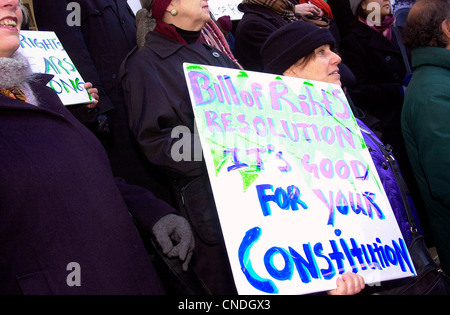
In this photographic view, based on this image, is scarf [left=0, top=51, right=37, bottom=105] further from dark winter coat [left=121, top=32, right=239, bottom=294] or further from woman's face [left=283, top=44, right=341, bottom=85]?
woman's face [left=283, top=44, right=341, bottom=85]

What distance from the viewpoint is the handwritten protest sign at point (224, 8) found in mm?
4008

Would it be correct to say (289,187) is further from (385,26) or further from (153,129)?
(385,26)

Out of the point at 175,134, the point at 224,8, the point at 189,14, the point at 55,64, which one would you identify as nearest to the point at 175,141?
the point at 175,134

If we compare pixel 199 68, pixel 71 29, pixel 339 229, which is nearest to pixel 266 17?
pixel 71 29

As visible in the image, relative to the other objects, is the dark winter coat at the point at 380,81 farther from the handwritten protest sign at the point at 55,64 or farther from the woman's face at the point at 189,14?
the handwritten protest sign at the point at 55,64

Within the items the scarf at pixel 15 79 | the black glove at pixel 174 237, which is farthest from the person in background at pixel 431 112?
the scarf at pixel 15 79

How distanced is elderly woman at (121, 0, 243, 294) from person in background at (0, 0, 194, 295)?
286mm

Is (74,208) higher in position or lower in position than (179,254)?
higher

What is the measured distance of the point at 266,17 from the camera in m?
3.42

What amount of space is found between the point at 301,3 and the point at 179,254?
2952 mm

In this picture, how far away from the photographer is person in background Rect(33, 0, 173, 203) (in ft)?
9.67

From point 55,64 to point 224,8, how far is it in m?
1.88

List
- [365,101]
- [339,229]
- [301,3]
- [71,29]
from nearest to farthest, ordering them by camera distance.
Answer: [339,229]
[71,29]
[365,101]
[301,3]
